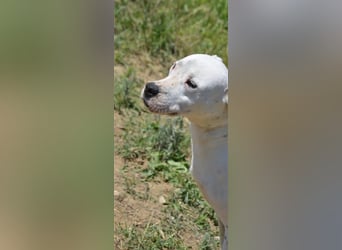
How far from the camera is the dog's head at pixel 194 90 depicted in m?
2.19

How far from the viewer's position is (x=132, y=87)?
3.91 meters

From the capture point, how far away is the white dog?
7.19 feet

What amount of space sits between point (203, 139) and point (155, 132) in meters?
1.39
